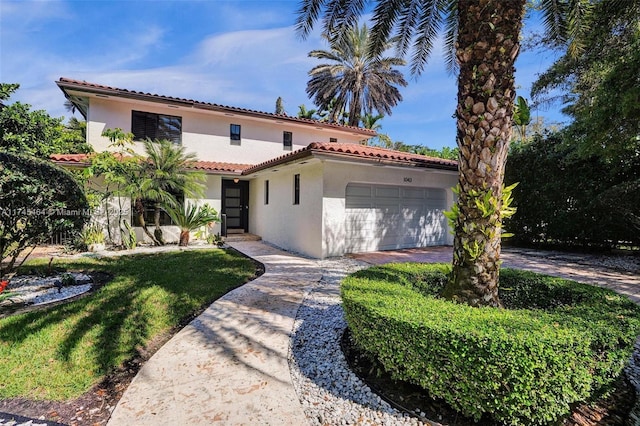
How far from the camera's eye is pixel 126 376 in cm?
374

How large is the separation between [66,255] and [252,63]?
383 inches

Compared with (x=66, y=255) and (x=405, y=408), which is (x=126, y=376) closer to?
(x=405, y=408)

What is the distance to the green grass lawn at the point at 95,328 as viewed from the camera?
3662 millimetres

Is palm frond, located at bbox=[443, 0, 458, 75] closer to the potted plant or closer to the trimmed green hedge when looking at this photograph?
the trimmed green hedge

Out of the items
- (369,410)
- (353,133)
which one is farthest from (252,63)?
(369,410)

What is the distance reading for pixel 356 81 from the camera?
1067 inches

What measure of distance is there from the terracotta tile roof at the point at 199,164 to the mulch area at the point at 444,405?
12556 millimetres

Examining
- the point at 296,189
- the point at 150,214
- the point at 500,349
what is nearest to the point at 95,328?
the point at 500,349

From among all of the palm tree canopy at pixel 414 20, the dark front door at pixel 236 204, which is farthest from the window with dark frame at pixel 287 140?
the palm tree canopy at pixel 414 20

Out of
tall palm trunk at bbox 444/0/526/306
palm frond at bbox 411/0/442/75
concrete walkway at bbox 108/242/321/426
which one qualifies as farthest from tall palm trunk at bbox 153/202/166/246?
tall palm trunk at bbox 444/0/526/306

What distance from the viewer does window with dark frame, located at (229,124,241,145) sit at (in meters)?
17.0

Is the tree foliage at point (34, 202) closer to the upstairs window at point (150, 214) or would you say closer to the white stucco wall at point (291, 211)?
the white stucco wall at point (291, 211)

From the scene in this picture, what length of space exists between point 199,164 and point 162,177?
8.53 ft

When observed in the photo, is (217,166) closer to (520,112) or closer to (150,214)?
(150,214)
